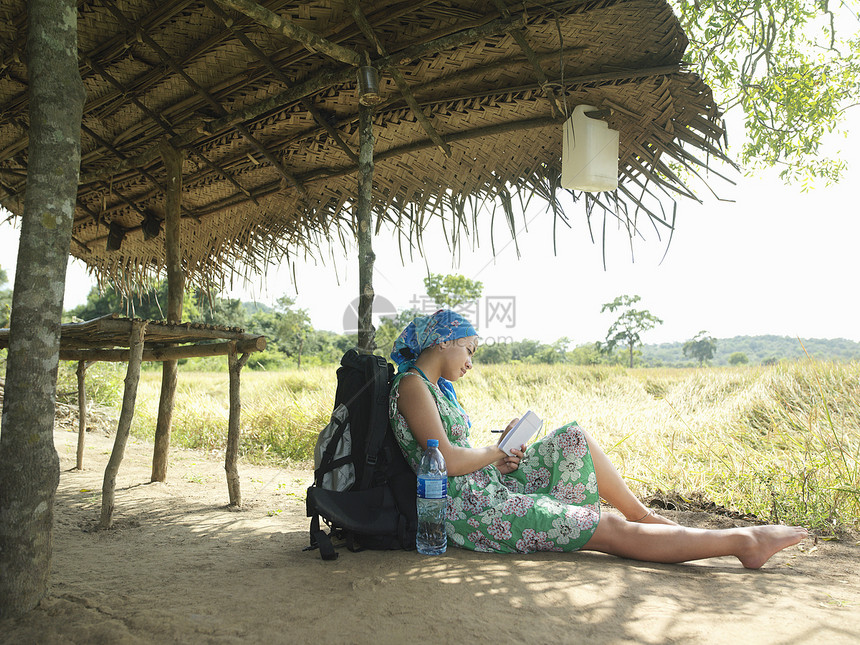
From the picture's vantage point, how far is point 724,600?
1756 millimetres

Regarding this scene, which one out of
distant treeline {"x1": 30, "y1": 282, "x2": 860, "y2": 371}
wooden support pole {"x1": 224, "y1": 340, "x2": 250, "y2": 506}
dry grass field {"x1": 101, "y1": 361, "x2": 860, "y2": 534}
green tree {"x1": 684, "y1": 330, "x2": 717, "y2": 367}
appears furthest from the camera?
green tree {"x1": 684, "y1": 330, "x2": 717, "y2": 367}

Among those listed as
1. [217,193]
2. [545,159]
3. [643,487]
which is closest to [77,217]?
[217,193]

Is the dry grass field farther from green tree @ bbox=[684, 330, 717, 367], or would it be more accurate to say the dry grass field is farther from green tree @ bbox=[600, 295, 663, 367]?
green tree @ bbox=[684, 330, 717, 367]

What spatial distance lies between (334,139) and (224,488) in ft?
9.05

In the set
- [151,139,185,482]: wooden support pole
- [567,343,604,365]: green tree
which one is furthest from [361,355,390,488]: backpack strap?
[567,343,604,365]: green tree

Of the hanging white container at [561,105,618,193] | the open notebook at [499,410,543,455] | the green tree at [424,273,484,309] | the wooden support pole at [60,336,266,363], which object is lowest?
the open notebook at [499,410,543,455]

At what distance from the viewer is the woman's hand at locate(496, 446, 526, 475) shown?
2275 mm

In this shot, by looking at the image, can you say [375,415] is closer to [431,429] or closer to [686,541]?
[431,429]

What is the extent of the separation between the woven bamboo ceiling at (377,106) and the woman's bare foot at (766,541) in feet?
6.28

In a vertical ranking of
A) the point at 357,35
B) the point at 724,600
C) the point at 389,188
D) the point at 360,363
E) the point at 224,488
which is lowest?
the point at 224,488

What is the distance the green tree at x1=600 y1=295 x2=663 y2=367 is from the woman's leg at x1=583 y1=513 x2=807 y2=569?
28.1 metres

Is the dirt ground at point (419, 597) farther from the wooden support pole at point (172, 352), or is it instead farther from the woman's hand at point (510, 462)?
the wooden support pole at point (172, 352)

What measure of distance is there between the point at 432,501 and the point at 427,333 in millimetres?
664

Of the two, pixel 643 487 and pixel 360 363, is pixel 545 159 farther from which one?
pixel 643 487
